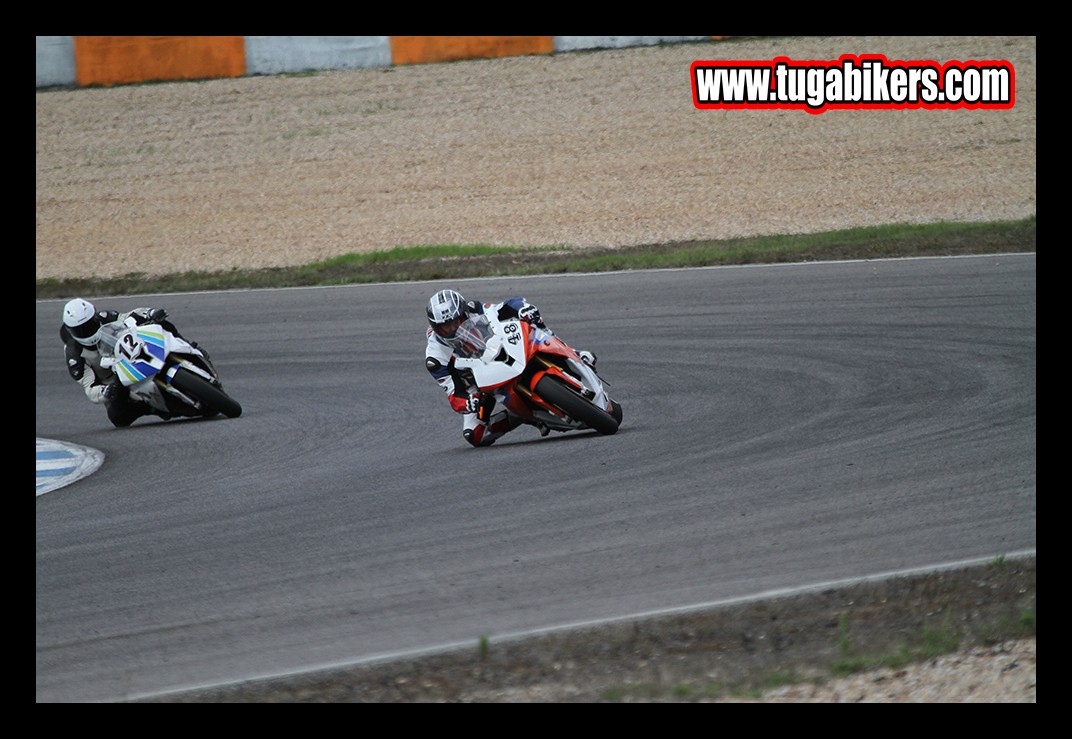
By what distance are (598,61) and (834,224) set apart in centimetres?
1097

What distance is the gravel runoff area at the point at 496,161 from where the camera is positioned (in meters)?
22.7

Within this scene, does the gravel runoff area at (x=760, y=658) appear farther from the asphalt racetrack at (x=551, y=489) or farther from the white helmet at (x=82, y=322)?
the white helmet at (x=82, y=322)

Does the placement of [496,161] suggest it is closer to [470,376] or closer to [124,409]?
[124,409]

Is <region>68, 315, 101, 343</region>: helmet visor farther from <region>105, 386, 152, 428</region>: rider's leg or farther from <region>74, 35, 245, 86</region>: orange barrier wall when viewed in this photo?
<region>74, 35, 245, 86</region>: orange barrier wall

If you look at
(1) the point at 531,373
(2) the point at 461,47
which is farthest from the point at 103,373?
(2) the point at 461,47

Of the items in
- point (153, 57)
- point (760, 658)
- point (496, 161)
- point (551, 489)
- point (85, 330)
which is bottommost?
point (760, 658)

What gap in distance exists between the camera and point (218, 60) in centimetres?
3025

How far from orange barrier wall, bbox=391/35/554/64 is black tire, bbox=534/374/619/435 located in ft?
69.8

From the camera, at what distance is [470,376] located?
10508 mm

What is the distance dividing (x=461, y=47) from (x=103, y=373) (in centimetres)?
1955

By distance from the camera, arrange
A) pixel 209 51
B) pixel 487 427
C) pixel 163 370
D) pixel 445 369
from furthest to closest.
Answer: pixel 209 51
pixel 163 370
pixel 487 427
pixel 445 369

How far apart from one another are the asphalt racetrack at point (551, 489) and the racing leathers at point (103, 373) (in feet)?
1.20

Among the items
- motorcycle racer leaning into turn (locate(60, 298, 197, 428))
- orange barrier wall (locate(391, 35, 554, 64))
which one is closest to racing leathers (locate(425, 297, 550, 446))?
motorcycle racer leaning into turn (locate(60, 298, 197, 428))
